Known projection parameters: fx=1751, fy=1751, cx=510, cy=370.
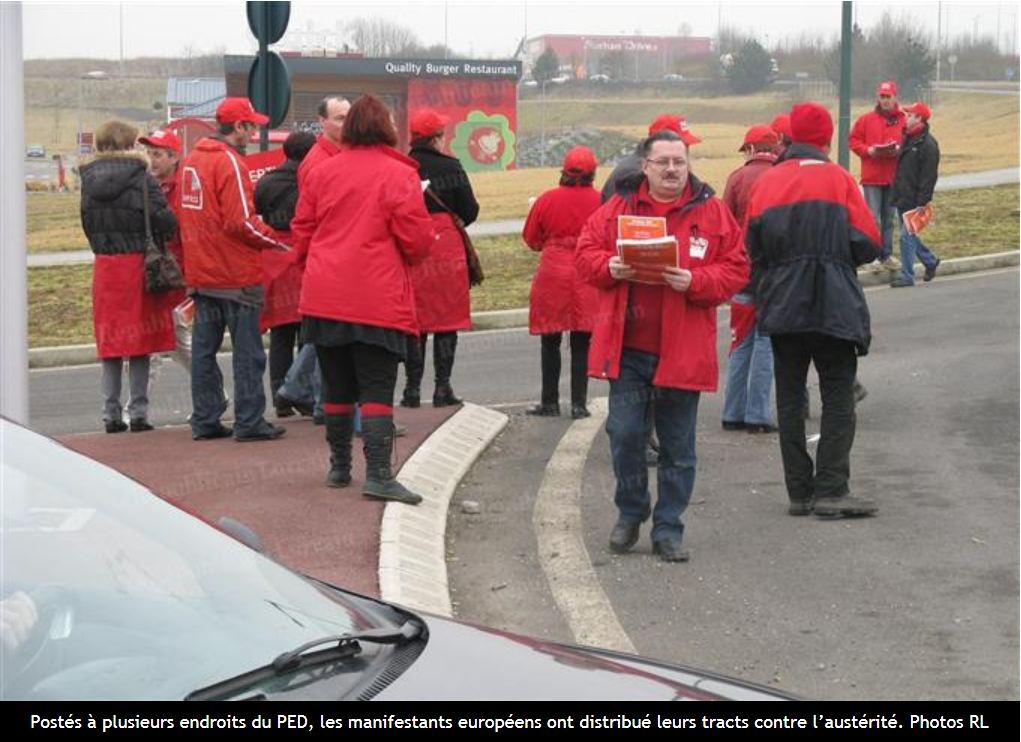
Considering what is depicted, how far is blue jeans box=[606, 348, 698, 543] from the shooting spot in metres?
8.16

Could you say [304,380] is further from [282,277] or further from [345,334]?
[345,334]

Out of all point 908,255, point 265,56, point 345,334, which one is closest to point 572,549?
point 345,334

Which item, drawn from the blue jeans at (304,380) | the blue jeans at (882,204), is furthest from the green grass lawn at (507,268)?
the blue jeans at (304,380)

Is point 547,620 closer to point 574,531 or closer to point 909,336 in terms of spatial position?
point 574,531

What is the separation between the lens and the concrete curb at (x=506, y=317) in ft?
50.9

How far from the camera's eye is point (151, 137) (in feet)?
36.5

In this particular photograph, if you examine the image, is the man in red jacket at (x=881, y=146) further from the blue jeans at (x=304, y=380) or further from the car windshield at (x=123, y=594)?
the car windshield at (x=123, y=594)

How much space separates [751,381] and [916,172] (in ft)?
25.7

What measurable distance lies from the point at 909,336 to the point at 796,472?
6.31 metres

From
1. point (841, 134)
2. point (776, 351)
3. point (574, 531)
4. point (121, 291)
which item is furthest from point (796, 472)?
point (841, 134)

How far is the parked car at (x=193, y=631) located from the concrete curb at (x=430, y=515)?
3.05 metres

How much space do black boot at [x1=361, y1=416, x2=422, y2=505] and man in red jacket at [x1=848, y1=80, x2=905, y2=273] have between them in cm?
1063

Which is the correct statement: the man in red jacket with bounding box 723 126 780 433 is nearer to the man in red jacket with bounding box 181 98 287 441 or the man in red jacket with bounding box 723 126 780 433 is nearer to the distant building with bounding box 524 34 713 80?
the man in red jacket with bounding box 181 98 287 441
